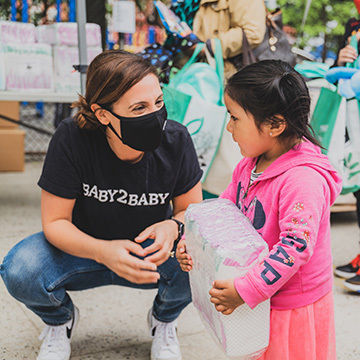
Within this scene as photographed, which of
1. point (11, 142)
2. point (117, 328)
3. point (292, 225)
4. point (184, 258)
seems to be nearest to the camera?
point (292, 225)

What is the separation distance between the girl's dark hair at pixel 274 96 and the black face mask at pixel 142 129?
1.31ft

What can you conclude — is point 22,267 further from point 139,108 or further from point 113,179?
point 139,108

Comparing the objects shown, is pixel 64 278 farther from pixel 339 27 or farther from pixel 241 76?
pixel 339 27

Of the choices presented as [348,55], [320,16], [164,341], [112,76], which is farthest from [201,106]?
[320,16]

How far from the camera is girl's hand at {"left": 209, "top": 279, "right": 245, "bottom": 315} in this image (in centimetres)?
138

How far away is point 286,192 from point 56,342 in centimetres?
112

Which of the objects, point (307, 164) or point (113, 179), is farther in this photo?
point (113, 179)

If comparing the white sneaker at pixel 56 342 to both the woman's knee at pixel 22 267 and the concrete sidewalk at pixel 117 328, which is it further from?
the woman's knee at pixel 22 267

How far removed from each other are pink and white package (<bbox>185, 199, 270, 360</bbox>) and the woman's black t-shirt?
17.7 inches

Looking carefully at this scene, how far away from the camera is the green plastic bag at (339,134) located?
3.10 metres

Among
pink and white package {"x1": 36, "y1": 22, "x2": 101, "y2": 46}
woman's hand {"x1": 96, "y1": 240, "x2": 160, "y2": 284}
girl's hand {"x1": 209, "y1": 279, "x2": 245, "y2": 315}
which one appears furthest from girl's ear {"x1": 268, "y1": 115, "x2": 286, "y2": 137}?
pink and white package {"x1": 36, "y1": 22, "x2": 101, "y2": 46}

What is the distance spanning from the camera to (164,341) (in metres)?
2.09

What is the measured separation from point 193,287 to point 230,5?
2.23 m

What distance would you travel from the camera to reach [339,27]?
15008 millimetres
